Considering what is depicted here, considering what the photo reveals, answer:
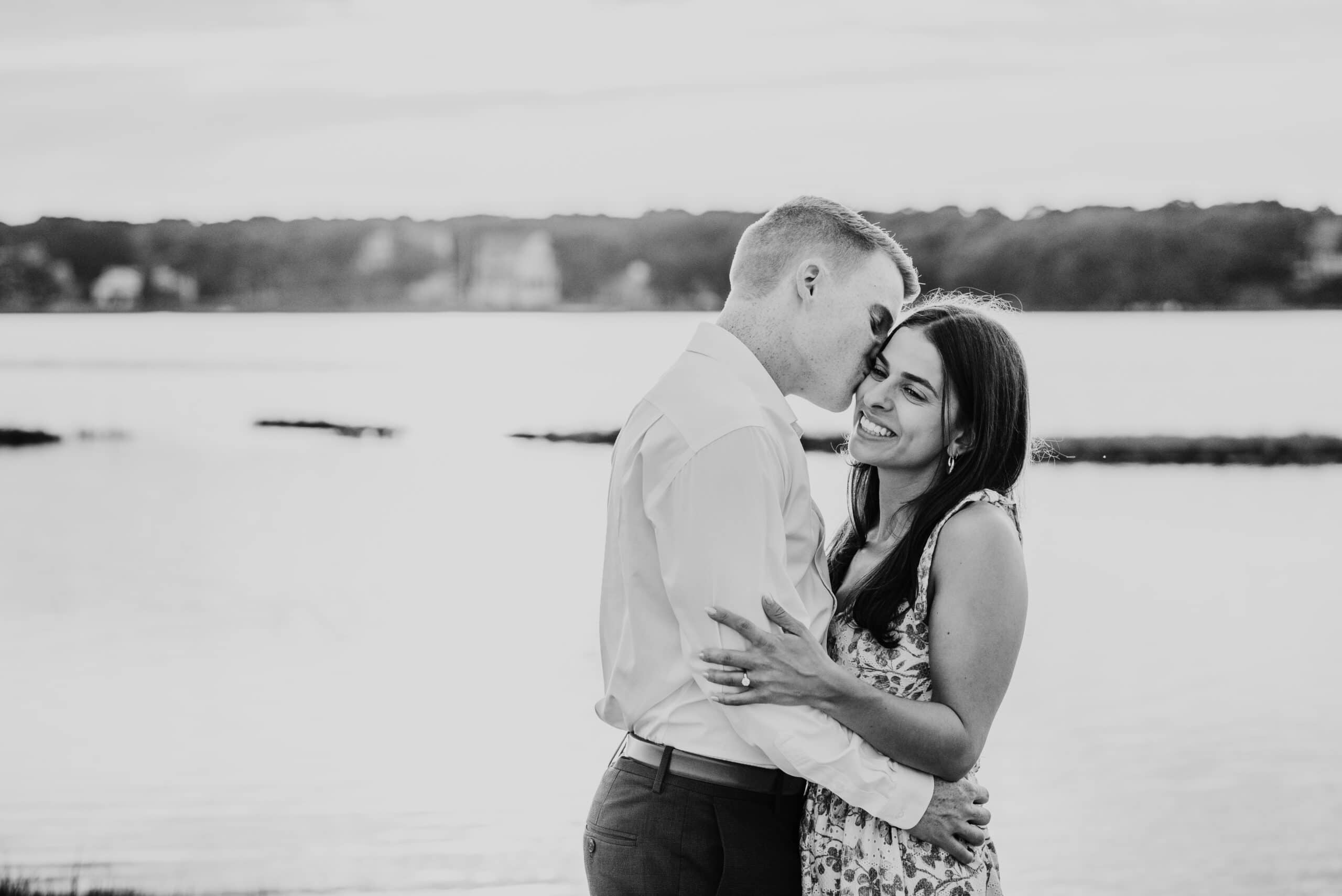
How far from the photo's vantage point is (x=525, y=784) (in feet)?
28.6

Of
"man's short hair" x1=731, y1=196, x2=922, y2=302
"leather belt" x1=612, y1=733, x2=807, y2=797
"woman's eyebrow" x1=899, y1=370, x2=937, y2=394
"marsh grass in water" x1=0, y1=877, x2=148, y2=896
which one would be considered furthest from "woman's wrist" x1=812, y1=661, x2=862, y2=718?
"marsh grass in water" x1=0, y1=877, x2=148, y2=896

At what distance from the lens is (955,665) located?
2734 mm

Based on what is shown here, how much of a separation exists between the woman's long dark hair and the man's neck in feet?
1.17

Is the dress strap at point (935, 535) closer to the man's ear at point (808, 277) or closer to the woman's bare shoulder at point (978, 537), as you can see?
the woman's bare shoulder at point (978, 537)

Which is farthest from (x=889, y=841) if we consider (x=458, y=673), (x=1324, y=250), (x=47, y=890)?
(x=1324, y=250)

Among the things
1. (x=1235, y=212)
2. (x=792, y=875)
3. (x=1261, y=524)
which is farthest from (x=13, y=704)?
(x=1235, y=212)

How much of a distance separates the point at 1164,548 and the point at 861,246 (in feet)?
67.7

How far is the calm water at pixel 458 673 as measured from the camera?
725 cm

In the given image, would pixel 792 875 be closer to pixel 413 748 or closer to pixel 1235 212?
pixel 413 748

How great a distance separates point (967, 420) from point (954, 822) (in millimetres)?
874

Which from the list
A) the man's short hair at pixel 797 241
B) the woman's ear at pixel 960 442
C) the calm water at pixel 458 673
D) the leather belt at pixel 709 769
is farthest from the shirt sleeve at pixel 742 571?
the calm water at pixel 458 673

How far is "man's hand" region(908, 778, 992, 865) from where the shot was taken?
271 centimetres

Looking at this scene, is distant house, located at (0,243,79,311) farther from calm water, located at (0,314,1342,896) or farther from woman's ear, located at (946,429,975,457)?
woman's ear, located at (946,429,975,457)

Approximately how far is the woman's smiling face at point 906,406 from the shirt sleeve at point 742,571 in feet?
1.68
